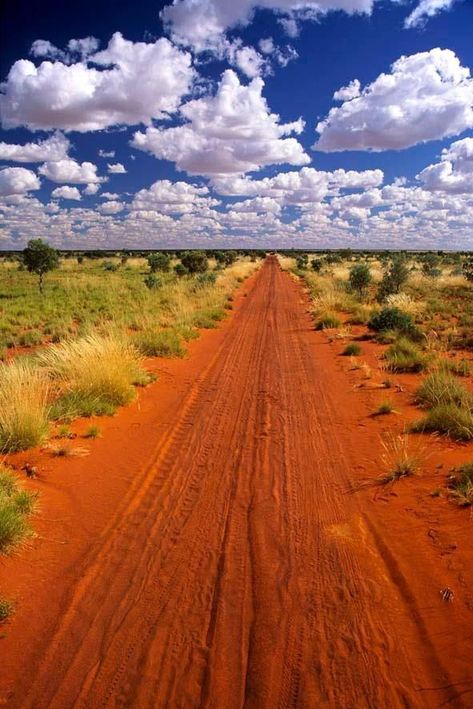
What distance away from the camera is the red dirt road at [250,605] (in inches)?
108

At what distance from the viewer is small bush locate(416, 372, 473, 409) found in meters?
7.19

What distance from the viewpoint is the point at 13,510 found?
430 centimetres

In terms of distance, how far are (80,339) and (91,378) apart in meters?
1.87

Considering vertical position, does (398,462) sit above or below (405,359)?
below

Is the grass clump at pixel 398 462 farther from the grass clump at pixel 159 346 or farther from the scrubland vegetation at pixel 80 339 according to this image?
the grass clump at pixel 159 346

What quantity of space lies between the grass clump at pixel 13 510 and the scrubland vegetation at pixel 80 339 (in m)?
1.11

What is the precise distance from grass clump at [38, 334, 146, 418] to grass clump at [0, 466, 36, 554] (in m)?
2.17

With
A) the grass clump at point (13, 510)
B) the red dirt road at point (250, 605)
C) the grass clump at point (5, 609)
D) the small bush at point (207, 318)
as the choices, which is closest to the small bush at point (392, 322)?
the small bush at point (207, 318)

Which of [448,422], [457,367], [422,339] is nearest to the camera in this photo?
[448,422]

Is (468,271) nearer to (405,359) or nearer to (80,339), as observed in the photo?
(405,359)

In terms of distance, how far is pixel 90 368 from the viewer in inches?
315

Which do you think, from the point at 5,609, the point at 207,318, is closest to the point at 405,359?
the point at 207,318

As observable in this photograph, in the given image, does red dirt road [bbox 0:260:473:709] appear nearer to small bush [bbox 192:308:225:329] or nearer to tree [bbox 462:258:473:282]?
small bush [bbox 192:308:225:329]

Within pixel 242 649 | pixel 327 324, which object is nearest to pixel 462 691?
pixel 242 649
